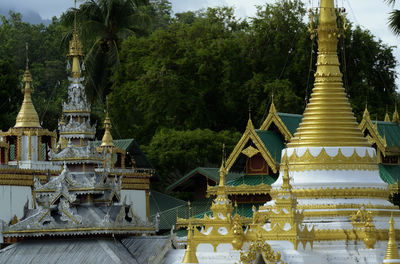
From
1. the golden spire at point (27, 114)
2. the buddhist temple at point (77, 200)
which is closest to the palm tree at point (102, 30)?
the golden spire at point (27, 114)

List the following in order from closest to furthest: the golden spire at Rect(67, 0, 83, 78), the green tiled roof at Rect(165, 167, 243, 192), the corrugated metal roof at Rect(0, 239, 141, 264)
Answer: the corrugated metal roof at Rect(0, 239, 141, 264), the golden spire at Rect(67, 0, 83, 78), the green tiled roof at Rect(165, 167, 243, 192)

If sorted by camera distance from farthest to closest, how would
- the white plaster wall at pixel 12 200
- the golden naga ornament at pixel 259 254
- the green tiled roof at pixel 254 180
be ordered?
the white plaster wall at pixel 12 200 → the green tiled roof at pixel 254 180 → the golden naga ornament at pixel 259 254

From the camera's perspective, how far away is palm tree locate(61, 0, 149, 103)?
53.3 m

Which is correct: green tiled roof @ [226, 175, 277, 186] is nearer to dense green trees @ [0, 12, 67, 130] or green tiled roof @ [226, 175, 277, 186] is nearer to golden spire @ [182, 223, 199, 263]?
golden spire @ [182, 223, 199, 263]

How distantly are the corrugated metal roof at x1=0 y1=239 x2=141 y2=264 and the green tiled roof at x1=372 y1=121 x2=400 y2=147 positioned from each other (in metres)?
10.5

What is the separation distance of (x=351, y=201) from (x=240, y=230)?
2743mm

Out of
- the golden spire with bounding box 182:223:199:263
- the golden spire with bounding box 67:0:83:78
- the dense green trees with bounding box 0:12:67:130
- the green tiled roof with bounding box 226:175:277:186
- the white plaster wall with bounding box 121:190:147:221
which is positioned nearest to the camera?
the golden spire with bounding box 182:223:199:263

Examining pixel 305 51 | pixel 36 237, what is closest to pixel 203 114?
pixel 305 51

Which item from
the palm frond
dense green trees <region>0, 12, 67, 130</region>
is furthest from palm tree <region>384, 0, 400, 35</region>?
dense green trees <region>0, 12, 67, 130</region>

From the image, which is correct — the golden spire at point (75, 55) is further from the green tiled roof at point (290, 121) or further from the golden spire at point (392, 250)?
the golden spire at point (392, 250)

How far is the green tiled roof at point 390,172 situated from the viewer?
38281 millimetres

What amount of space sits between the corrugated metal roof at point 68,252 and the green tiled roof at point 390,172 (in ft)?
28.9

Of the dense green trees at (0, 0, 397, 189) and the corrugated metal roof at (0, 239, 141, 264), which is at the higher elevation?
the dense green trees at (0, 0, 397, 189)

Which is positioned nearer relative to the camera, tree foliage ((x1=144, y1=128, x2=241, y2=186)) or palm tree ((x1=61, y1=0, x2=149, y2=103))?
tree foliage ((x1=144, y1=128, x2=241, y2=186))
